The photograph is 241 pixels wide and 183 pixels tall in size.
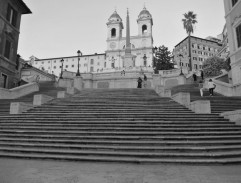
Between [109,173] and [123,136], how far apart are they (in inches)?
106

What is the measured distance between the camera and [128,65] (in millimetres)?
46219

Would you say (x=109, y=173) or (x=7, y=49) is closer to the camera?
(x=109, y=173)

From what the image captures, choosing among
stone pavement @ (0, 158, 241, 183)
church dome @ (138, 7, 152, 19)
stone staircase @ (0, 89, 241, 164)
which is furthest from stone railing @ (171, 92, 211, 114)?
church dome @ (138, 7, 152, 19)

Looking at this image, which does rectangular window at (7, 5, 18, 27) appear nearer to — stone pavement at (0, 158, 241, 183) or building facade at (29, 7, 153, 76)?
stone pavement at (0, 158, 241, 183)

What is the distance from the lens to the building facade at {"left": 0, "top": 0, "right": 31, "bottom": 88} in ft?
73.5

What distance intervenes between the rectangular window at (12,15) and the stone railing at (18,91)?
31.7 ft

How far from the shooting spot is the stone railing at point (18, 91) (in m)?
18.8

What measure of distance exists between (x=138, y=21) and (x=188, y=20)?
41064 mm

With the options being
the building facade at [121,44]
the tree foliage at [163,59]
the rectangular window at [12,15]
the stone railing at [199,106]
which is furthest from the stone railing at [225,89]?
the building facade at [121,44]

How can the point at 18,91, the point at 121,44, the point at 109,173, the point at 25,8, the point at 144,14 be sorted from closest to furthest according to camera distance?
the point at 109,173
the point at 18,91
the point at 25,8
the point at 144,14
the point at 121,44

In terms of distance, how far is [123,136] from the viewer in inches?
313

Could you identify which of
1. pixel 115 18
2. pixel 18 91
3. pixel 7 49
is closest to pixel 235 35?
pixel 18 91

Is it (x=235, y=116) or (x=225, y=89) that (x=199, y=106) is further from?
(x=225, y=89)

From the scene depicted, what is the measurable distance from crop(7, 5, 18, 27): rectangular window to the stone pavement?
79.2 feet
